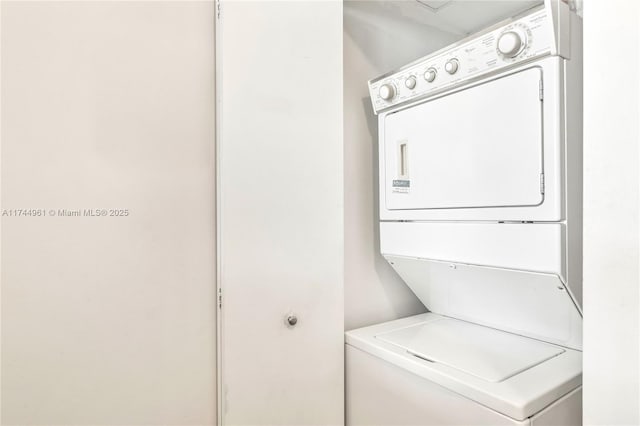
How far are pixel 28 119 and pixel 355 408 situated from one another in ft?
5.94

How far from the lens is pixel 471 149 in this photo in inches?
59.2

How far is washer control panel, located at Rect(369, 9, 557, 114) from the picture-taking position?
4.19ft

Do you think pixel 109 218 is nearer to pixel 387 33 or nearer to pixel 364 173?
pixel 364 173

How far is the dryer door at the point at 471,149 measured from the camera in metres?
1.33

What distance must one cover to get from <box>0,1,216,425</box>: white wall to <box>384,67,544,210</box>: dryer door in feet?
3.01

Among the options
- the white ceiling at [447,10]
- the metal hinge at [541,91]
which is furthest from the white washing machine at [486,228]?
the white ceiling at [447,10]

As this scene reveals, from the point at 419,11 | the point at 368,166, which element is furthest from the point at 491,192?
the point at 419,11

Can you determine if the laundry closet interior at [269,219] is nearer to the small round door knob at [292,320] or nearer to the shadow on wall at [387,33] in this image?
the small round door knob at [292,320]

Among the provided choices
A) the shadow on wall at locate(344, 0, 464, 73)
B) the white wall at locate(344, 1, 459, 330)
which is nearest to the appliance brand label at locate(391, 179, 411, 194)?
the white wall at locate(344, 1, 459, 330)

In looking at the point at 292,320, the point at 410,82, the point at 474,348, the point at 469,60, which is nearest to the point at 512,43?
the point at 469,60
